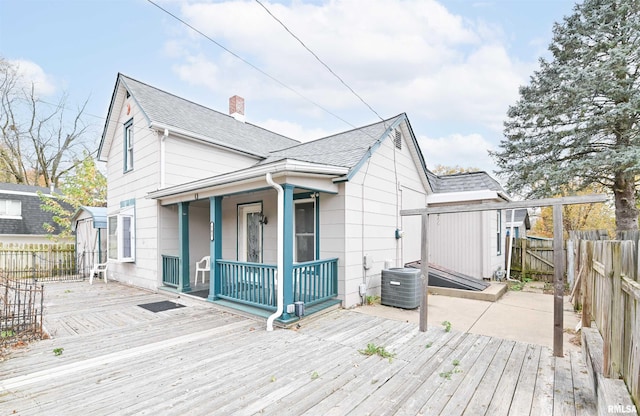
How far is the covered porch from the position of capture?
4.95 meters

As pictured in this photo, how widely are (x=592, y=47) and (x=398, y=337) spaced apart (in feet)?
40.2

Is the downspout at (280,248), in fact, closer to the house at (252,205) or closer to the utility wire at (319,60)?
the house at (252,205)

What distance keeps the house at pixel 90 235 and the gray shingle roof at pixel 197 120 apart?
185 inches

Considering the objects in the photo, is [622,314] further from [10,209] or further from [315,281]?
Answer: [10,209]

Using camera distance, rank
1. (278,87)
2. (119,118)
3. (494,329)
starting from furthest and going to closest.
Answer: (119,118), (278,87), (494,329)

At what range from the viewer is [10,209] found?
16.3m

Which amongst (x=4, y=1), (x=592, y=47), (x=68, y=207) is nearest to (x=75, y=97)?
(x=68, y=207)

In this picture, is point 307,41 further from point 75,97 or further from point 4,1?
point 75,97

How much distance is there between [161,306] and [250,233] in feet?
8.77

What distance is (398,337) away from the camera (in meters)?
4.39

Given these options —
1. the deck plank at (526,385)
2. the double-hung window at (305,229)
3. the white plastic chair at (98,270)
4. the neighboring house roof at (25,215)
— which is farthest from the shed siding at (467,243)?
the neighboring house roof at (25,215)

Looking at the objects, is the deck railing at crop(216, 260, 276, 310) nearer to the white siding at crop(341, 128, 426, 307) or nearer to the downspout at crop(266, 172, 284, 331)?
the downspout at crop(266, 172, 284, 331)

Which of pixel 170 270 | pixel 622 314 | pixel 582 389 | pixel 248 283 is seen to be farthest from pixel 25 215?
pixel 622 314

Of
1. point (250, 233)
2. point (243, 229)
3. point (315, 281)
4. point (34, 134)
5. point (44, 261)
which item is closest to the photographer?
point (315, 281)
